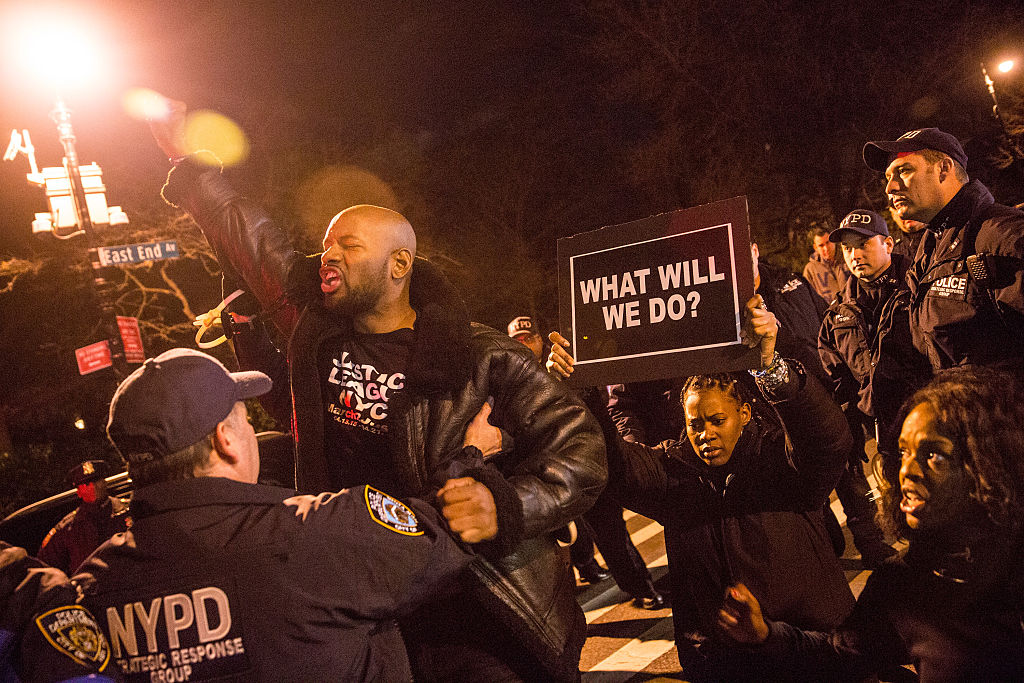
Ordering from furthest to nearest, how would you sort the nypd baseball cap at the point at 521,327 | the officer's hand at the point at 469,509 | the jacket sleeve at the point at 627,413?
the nypd baseball cap at the point at 521,327, the jacket sleeve at the point at 627,413, the officer's hand at the point at 469,509

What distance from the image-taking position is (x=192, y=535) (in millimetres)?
1992

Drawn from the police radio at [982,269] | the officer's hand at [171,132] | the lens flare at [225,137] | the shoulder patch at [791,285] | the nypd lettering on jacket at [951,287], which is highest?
the lens flare at [225,137]

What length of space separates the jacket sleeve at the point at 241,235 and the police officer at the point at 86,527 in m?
1.52

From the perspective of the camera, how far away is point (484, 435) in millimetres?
2768

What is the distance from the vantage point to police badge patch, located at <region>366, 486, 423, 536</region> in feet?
6.81

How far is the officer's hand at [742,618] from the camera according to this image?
2697mm

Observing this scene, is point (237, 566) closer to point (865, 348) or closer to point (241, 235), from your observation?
point (241, 235)

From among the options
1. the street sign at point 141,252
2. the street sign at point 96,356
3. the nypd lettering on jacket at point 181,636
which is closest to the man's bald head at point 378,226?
the nypd lettering on jacket at point 181,636

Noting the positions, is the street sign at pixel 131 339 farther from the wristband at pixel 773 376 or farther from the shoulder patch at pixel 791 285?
the wristband at pixel 773 376

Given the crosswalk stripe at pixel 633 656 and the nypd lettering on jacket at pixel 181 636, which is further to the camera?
the crosswalk stripe at pixel 633 656

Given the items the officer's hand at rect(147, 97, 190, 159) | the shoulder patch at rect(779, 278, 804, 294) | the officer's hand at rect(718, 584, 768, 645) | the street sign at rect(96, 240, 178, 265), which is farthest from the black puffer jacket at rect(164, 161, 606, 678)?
the street sign at rect(96, 240, 178, 265)

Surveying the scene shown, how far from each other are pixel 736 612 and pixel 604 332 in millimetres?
1124

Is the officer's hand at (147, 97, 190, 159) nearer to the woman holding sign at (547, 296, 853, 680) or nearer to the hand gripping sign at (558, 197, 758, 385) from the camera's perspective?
the hand gripping sign at (558, 197, 758, 385)

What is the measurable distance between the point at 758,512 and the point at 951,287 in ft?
4.43
